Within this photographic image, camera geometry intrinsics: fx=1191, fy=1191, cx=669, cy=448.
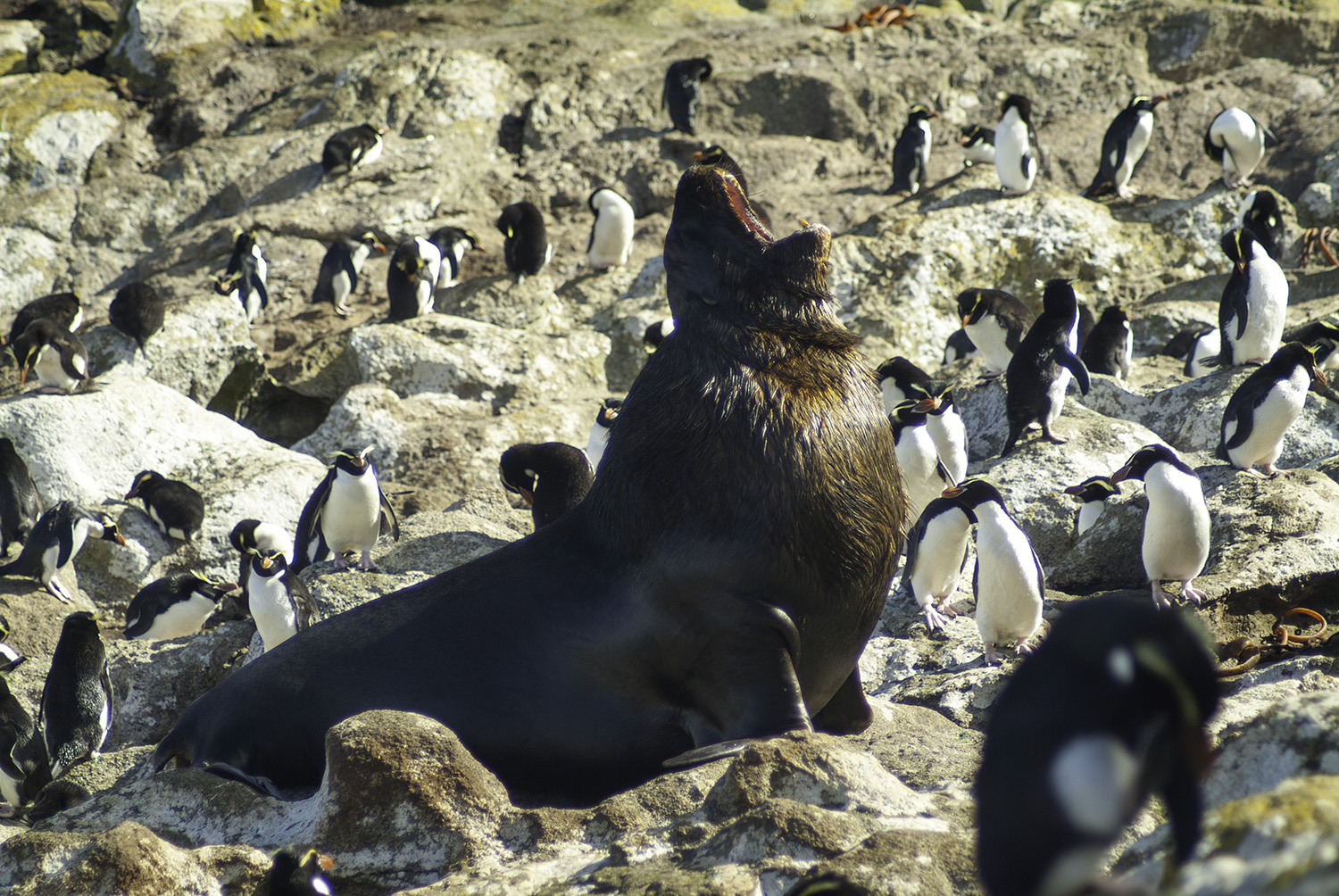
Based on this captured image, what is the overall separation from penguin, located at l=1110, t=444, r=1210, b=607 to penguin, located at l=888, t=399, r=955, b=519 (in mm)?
1589

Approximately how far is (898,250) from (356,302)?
6979 millimetres

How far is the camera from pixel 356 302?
15.2 meters

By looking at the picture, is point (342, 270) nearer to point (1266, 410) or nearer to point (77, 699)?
point (77, 699)

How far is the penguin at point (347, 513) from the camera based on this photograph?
7797 mm

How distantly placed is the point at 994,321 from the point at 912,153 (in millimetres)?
5351

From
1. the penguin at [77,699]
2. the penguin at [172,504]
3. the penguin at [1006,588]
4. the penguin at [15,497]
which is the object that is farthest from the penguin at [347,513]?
the penguin at [1006,588]

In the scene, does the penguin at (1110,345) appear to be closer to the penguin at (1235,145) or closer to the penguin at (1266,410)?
the penguin at (1266,410)

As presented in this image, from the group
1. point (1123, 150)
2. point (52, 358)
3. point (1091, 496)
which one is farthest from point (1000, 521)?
point (1123, 150)

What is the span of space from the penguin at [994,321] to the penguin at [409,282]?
20.2 feet

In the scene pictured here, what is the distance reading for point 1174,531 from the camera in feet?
18.8

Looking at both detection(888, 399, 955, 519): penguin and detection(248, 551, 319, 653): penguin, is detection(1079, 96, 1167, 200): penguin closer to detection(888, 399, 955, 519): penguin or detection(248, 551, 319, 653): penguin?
detection(888, 399, 955, 519): penguin

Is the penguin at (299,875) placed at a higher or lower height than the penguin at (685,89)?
lower

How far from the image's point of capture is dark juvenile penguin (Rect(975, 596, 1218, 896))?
135 cm

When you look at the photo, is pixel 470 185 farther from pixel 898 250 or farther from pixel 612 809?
pixel 612 809
